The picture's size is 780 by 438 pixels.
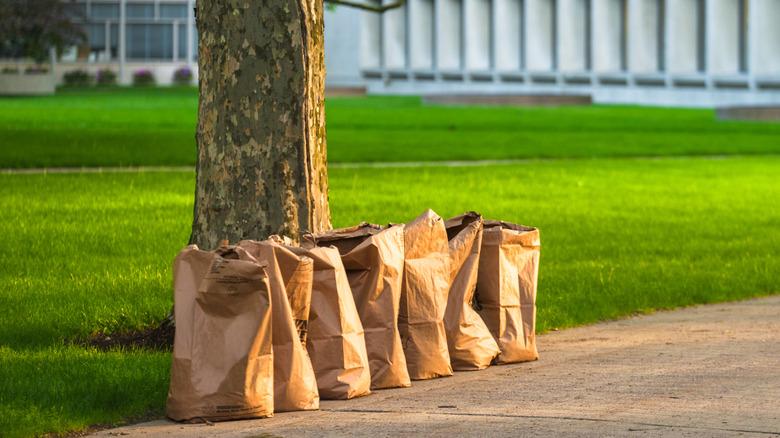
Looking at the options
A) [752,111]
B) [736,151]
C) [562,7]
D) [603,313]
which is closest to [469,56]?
[562,7]

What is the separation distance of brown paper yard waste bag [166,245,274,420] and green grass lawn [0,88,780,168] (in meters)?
15.6

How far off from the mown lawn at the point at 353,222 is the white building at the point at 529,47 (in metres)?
35.1

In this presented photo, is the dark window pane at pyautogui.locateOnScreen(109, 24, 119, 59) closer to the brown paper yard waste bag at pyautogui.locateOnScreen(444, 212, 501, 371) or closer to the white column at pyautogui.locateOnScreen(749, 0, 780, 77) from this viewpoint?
the white column at pyautogui.locateOnScreen(749, 0, 780, 77)

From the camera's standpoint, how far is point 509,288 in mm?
8539

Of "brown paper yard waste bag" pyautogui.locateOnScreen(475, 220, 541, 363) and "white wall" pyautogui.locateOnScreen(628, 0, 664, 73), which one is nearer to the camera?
"brown paper yard waste bag" pyautogui.locateOnScreen(475, 220, 541, 363)

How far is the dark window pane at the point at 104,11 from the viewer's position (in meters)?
94.9

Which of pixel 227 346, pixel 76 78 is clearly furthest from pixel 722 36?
pixel 227 346

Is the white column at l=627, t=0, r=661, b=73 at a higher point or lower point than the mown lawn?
higher

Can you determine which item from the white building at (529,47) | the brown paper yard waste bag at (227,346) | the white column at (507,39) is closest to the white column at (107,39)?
the white building at (529,47)

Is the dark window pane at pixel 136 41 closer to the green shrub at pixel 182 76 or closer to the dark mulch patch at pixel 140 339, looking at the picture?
the green shrub at pixel 182 76

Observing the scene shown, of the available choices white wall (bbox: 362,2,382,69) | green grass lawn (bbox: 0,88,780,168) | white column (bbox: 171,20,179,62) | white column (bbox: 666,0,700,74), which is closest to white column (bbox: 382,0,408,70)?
white wall (bbox: 362,2,382,69)

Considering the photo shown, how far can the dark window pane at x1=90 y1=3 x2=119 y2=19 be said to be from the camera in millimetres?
94938

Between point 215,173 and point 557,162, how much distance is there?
59.7 ft

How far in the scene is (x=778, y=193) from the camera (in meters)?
21.4
